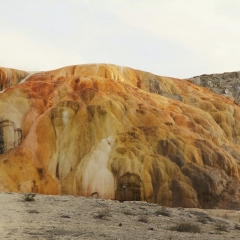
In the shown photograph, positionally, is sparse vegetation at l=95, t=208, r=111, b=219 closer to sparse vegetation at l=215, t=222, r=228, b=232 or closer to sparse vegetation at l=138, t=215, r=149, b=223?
sparse vegetation at l=138, t=215, r=149, b=223

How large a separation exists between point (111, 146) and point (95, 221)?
15.8m

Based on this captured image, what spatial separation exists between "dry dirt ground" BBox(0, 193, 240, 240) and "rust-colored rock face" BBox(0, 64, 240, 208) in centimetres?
807

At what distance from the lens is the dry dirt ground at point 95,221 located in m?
14.8

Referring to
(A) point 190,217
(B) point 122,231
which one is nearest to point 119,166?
(A) point 190,217

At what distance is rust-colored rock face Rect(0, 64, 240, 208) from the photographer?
31.7 metres

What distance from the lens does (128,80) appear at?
44.2 meters

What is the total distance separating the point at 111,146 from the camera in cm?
3341

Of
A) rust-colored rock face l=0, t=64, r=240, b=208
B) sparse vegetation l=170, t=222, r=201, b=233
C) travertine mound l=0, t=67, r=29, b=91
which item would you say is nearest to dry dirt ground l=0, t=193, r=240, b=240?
sparse vegetation l=170, t=222, r=201, b=233

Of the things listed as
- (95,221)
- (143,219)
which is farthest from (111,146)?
(95,221)

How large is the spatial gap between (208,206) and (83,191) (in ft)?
27.1

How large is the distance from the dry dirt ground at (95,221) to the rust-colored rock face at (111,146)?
8.07m

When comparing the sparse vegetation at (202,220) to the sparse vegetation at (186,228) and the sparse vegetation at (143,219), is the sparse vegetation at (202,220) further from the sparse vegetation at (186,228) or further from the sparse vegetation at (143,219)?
the sparse vegetation at (143,219)

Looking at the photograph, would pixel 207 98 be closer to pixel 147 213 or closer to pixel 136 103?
pixel 136 103

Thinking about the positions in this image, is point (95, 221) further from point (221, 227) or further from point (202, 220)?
point (202, 220)
